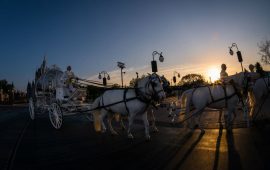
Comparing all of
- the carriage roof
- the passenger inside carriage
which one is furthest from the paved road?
the carriage roof

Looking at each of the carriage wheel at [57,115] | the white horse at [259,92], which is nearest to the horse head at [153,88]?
the white horse at [259,92]

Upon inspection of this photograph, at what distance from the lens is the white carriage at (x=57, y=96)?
41.9 feet

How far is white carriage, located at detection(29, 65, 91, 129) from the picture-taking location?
1277cm

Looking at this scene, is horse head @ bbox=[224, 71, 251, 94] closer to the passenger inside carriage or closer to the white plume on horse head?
the white plume on horse head

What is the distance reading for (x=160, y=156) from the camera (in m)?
6.56

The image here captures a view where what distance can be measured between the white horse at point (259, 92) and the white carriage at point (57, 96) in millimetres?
6916

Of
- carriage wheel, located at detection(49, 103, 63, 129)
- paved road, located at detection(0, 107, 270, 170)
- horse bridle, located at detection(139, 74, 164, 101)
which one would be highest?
horse bridle, located at detection(139, 74, 164, 101)

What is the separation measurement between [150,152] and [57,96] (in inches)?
298

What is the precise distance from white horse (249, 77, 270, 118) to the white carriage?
272 inches

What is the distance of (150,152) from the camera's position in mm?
7059

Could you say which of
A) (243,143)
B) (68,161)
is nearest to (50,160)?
(68,161)

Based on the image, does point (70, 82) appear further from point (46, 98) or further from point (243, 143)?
point (243, 143)

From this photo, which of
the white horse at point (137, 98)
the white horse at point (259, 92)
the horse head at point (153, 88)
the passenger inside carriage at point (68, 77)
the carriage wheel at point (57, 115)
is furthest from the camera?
the passenger inside carriage at point (68, 77)

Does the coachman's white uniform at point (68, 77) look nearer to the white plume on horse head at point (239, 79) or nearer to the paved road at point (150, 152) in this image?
the paved road at point (150, 152)
